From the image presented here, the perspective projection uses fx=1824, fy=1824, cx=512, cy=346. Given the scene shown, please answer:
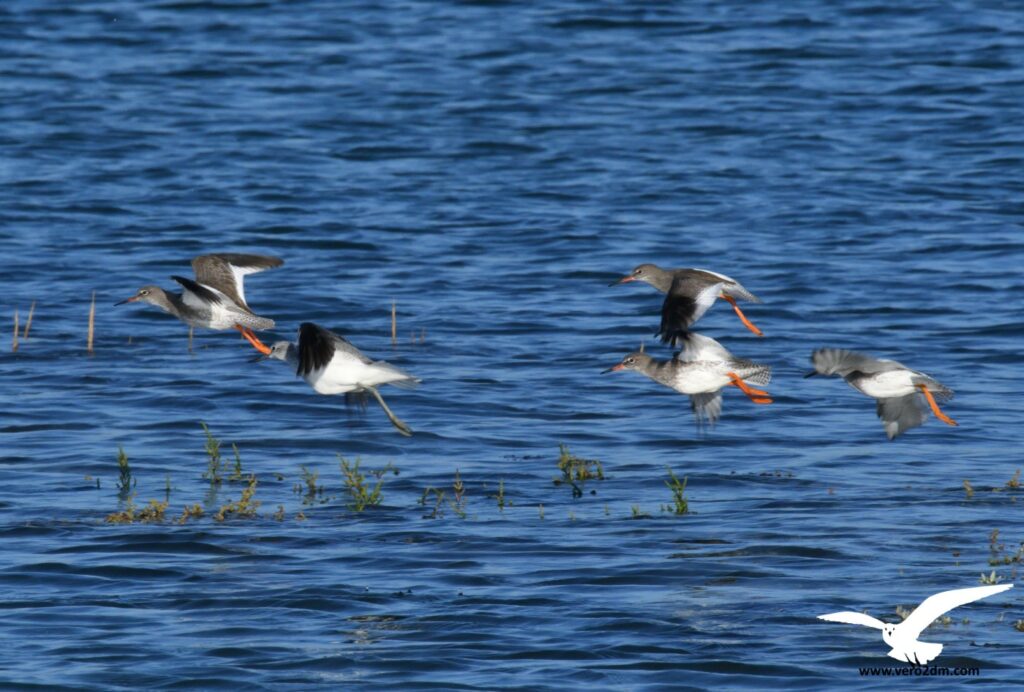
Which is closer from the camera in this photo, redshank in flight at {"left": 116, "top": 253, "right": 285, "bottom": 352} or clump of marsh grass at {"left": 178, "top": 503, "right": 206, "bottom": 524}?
clump of marsh grass at {"left": 178, "top": 503, "right": 206, "bottom": 524}

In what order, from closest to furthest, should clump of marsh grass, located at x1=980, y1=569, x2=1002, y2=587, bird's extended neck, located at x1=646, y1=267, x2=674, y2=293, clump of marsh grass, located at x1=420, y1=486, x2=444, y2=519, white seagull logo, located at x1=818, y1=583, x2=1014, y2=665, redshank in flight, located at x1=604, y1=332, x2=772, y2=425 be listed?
1. white seagull logo, located at x1=818, y1=583, x2=1014, y2=665
2. clump of marsh grass, located at x1=980, y1=569, x2=1002, y2=587
3. redshank in flight, located at x1=604, y1=332, x2=772, y2=425
4. clump of marsh grass, located at x1=420, y1=486, x2=444, y2=519
5. bird's extended neck, located at x1=646, y1=267, x2=674, y2=293

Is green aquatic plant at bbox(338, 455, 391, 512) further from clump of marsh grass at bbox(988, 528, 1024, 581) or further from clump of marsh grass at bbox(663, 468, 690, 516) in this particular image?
clump of marsh grass at bbox(988, 528, 1024, 581)

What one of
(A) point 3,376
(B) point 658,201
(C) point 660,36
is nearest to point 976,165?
(B) point 658,201

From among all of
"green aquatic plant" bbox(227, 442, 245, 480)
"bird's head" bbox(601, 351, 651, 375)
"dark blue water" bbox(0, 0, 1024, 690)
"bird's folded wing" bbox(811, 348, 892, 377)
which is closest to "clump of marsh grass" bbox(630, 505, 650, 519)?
"dark blue water" bbox(0, 0, 1024, 690)

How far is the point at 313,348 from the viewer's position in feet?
40.2

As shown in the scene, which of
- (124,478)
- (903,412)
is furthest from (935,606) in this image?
(124,478)

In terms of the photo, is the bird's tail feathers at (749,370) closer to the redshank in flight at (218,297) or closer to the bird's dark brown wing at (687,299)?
the bird's dark brown wing at (687,299)

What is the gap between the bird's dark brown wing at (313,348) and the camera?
12.1 m

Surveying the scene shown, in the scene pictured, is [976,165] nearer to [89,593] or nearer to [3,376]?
[3,376]

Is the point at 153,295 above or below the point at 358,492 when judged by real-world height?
above

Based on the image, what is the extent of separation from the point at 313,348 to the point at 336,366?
379 millimetres

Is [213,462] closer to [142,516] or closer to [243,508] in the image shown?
[243,508]

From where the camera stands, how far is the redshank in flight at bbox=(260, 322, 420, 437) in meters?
12.2

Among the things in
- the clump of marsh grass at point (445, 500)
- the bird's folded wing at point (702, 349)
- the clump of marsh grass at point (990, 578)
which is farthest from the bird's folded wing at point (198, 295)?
the clump of marsh grass at point (990, 578)
